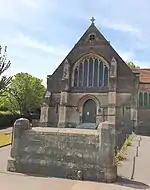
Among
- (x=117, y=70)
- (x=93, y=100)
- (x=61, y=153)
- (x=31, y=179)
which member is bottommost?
(x=31, y=179)

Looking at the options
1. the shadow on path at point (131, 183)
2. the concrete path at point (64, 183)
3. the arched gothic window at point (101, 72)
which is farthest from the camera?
the arched gothic window at point (101, 72)

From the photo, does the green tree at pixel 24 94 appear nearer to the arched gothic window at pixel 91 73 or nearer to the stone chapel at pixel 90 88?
the stone chapel at pixel 90 88

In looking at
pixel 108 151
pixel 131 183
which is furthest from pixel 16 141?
pixel 131 183

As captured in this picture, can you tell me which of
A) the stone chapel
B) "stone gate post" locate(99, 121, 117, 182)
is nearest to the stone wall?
"stone gate post" locate(99, 121, 117, 182)

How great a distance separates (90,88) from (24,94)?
19.1 meters

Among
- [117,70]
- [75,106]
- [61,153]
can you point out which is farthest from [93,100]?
[61,153]

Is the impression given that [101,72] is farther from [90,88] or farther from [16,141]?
[16,141]

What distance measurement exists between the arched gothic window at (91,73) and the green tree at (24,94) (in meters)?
16.5

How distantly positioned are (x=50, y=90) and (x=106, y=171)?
83.6 ft

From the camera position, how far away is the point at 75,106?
34.6 m

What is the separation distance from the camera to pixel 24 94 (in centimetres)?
4941

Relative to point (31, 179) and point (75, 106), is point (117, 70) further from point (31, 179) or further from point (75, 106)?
point (31, 179)

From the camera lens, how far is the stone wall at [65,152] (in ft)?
37.2

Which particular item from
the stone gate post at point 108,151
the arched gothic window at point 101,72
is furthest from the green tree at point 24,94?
→ the stone gate post at point 108,151
